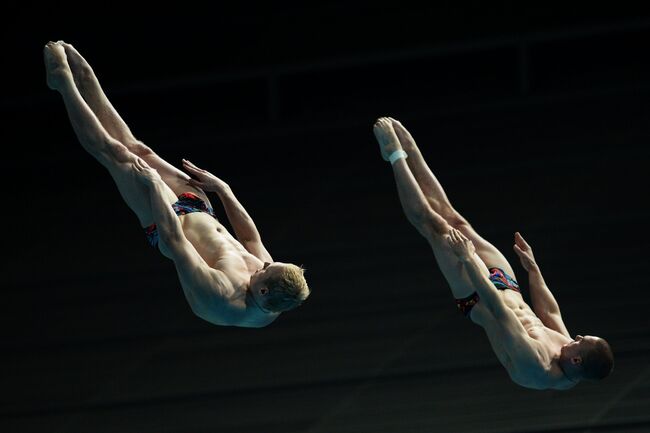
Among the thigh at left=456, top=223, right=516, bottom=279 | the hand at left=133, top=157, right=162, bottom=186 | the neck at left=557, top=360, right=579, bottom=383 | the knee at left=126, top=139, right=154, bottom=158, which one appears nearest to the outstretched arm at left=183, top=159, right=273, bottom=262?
the knee at left=126, top=139, right=154, bottom=158

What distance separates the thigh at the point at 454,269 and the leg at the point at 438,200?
1.02 ft

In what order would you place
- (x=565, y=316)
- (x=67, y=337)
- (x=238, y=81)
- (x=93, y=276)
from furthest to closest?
1. (x=238, y=81)
2. (x=93, y=276)
3. (x=67, y=337)
4. (x=565, y=316)

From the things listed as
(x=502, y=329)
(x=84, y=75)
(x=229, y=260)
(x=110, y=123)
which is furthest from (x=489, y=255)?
(x=84, y=75)

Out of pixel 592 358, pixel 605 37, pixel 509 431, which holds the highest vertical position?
pixel 605 37

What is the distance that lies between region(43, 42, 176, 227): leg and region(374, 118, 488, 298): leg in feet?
4.46

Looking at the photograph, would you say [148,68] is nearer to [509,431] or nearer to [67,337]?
[67,337]

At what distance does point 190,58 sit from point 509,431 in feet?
26.1

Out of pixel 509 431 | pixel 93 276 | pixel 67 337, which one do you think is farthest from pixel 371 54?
pixel 509 431

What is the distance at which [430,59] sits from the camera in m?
14.6

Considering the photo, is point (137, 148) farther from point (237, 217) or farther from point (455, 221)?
point (455, 221)

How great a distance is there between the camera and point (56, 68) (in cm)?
768

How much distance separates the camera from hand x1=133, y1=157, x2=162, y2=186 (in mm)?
7287

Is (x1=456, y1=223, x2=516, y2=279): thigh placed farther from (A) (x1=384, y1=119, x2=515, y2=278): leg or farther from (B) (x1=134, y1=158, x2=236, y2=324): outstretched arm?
(B) (x1=134, y1=158, x2=236, y2=324): outstretched arm

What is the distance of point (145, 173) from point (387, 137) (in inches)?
62.9
